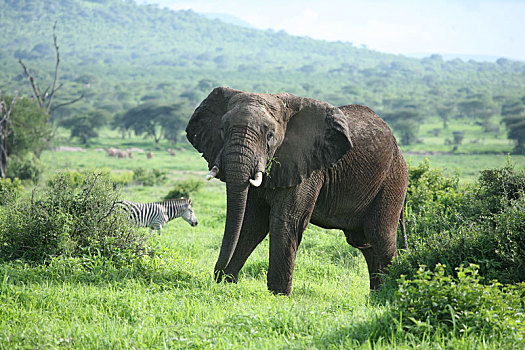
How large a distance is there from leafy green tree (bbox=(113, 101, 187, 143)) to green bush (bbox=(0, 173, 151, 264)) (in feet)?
175

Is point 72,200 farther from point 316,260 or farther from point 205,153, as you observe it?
point 316,260

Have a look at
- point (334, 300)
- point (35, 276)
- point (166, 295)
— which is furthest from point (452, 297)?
point (35, 276)

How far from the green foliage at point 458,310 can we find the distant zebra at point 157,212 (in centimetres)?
747

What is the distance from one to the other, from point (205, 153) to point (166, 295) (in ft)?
5.08

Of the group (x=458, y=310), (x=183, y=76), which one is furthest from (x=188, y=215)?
(x=183, y=76)

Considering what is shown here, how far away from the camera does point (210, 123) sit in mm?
6051

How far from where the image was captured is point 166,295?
18.0 feet

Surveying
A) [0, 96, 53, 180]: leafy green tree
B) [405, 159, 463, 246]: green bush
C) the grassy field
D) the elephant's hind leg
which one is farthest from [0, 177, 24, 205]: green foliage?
[0, 96, 53, 180]: leafy green tree

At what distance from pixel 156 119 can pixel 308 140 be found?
184 feet

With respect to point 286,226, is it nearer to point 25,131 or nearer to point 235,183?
point 235,183

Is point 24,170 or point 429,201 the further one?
point 24,170

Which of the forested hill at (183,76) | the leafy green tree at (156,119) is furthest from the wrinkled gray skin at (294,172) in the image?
the leafy green tree at (156,119)

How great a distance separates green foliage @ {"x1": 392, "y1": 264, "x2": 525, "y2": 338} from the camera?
164 inches

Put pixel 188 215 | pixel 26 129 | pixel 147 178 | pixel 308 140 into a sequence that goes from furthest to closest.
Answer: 1. pixel 26 129
2. pixel 147 178
3. pixel 188 215
4. pixel 308 140
